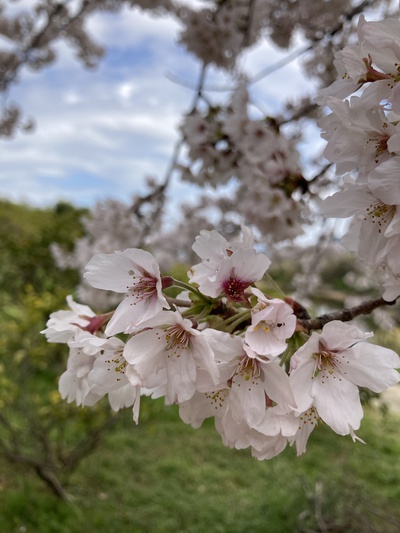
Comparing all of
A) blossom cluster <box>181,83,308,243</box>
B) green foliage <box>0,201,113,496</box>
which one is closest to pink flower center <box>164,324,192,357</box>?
blossom cluster <box>181,83,308,243</box>

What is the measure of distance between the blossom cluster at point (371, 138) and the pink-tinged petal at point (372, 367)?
0.07 metres

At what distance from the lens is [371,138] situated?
641 millimetres

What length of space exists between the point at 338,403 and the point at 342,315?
14 centimetres

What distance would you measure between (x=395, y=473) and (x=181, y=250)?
253 cm

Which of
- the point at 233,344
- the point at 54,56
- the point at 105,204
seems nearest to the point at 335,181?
the point at 105,204

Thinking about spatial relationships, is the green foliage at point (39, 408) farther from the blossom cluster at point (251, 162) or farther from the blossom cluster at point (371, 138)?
the blossom cluster at point (371, 138)

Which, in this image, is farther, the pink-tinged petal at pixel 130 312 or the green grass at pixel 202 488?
the green grass at pixel 202 488

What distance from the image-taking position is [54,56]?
605cm

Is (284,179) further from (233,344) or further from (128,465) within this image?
(128,465)

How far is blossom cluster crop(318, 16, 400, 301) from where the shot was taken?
1.93 ft

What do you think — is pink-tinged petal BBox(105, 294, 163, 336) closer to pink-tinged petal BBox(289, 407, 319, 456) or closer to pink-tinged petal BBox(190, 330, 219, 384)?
pink-tinged petal BBox(190, 330, 219, 384)

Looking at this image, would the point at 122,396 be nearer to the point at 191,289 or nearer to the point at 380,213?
the point at 191,289

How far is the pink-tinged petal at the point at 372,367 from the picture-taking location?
63 cm

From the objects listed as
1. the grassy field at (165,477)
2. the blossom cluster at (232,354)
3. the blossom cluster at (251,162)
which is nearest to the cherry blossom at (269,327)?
the blossom cluster at (232,354)
